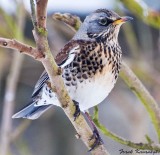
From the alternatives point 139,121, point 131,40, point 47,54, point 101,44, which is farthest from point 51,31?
point 47,54

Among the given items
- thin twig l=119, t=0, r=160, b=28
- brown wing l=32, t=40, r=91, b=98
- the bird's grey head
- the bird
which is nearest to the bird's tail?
the bird

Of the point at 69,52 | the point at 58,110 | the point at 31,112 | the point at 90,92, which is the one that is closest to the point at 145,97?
the point at 90,92

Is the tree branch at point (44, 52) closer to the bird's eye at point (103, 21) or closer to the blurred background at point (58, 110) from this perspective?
the bird's eye at point (103, 21)

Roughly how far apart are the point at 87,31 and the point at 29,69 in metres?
1.59

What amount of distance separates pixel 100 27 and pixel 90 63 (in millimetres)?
210

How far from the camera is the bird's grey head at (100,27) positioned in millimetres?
1939

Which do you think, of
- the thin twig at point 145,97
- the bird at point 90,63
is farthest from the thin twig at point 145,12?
the thin twig at point 145,97

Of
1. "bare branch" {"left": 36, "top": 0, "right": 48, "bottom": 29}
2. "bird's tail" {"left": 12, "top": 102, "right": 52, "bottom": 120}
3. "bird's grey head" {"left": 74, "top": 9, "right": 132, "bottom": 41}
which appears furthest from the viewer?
"bird's tail" {"left": 12, "top": 102, "right": 52, "bottom": 120}

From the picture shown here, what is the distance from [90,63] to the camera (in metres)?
1.87

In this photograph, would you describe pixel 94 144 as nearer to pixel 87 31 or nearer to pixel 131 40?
pixel 87 31

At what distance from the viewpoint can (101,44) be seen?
197 centimetres

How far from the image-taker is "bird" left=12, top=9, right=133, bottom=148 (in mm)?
1835

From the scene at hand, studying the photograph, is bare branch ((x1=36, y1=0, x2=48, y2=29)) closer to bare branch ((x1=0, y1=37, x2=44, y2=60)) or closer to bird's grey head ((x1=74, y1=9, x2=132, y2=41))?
bare branch ((x1=0, y1=37, x2=44, y2=60))

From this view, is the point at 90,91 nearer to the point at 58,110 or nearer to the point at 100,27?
the point at 100,27
